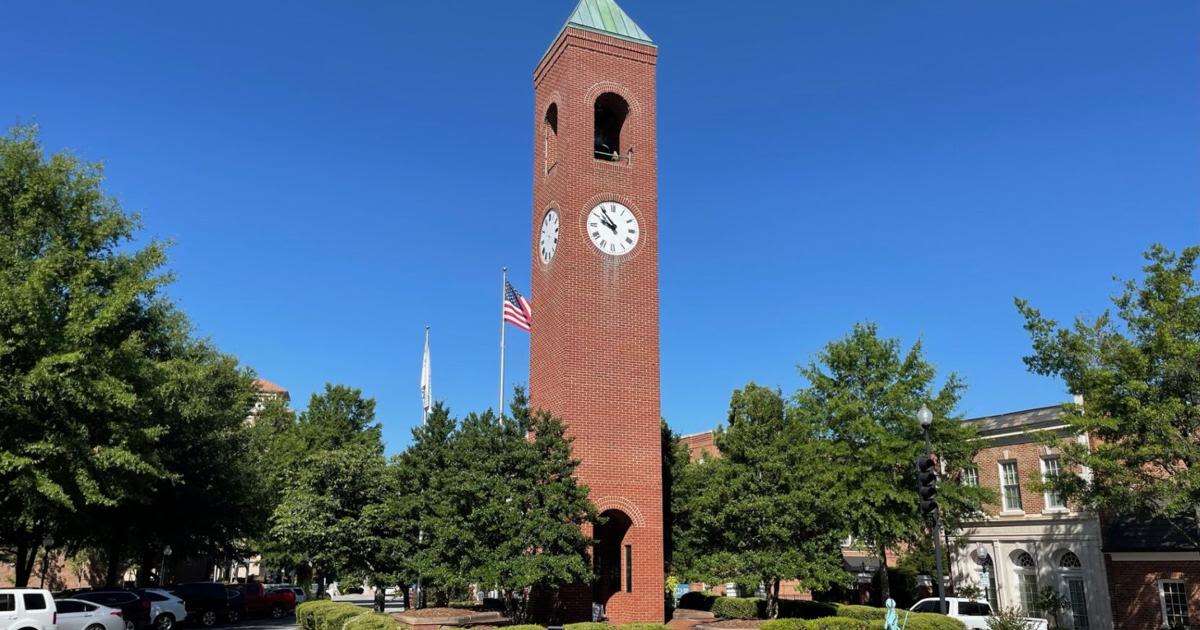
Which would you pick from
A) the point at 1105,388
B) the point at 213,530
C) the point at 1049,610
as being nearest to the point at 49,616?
the point at 213,530

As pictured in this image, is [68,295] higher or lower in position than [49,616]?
higher

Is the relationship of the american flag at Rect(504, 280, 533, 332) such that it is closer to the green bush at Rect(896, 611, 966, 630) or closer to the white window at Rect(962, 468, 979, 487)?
the green bush at Rect(896, 611, 966, 630)

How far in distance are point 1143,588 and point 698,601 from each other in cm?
1664

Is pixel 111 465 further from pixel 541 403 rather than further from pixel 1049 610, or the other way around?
pixel 1049 610

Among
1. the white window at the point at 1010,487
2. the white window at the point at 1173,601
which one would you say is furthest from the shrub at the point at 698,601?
the white window at the point at 1173,601

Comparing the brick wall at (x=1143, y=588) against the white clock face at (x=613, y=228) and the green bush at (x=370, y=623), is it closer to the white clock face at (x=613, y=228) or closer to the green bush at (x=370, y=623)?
the white clock face at (x=613, y=228)

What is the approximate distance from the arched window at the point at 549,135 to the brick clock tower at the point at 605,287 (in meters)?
0.05

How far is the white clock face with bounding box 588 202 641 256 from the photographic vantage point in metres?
27.6

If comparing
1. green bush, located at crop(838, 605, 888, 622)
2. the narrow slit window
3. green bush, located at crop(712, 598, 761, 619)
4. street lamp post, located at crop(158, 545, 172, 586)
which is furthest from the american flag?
street lamp post, located at crop(158, 545, 172, 586)

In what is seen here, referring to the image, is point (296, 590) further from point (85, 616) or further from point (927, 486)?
point (927, 486)

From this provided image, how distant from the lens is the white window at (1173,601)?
95.8 ft

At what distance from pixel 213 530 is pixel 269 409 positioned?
78.5 feet

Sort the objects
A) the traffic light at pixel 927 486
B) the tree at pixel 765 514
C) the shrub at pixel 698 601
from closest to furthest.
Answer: the traffic light at pixel 927 486 < the tree at pixel 765 514 < the shrub at pixel 698 601

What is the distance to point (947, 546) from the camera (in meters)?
38.3
